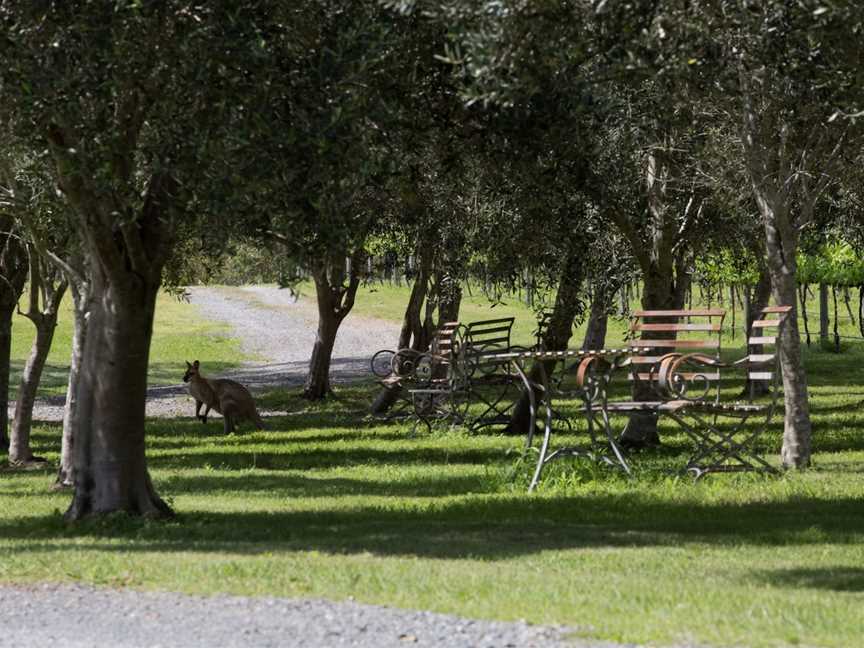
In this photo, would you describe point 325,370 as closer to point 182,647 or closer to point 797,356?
point 797,356

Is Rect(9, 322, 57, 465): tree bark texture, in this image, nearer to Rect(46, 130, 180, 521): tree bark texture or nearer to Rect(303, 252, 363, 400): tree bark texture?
Rect(46, 130, 180, 521): tree bark texture

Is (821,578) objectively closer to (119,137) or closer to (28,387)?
(119,137)

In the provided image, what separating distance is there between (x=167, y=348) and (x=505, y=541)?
146 ft

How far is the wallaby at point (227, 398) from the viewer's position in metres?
22.9

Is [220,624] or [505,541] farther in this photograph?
[505,541]

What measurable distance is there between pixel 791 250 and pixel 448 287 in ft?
31.3

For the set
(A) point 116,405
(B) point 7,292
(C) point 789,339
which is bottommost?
(A) point 116,405

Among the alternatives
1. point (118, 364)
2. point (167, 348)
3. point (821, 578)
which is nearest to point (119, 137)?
point (118, 364)

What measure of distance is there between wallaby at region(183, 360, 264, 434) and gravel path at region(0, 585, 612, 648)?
14871 mm

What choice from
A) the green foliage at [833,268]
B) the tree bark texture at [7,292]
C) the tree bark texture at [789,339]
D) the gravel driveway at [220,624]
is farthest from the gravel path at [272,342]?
the gravel driveway at [220,624]

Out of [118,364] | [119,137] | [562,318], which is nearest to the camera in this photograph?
[119,137]

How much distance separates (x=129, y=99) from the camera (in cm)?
1155

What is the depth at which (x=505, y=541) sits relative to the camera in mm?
10312

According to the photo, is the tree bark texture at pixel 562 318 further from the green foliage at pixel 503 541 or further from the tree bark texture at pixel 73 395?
the tree bark texture at pixel 73 395
